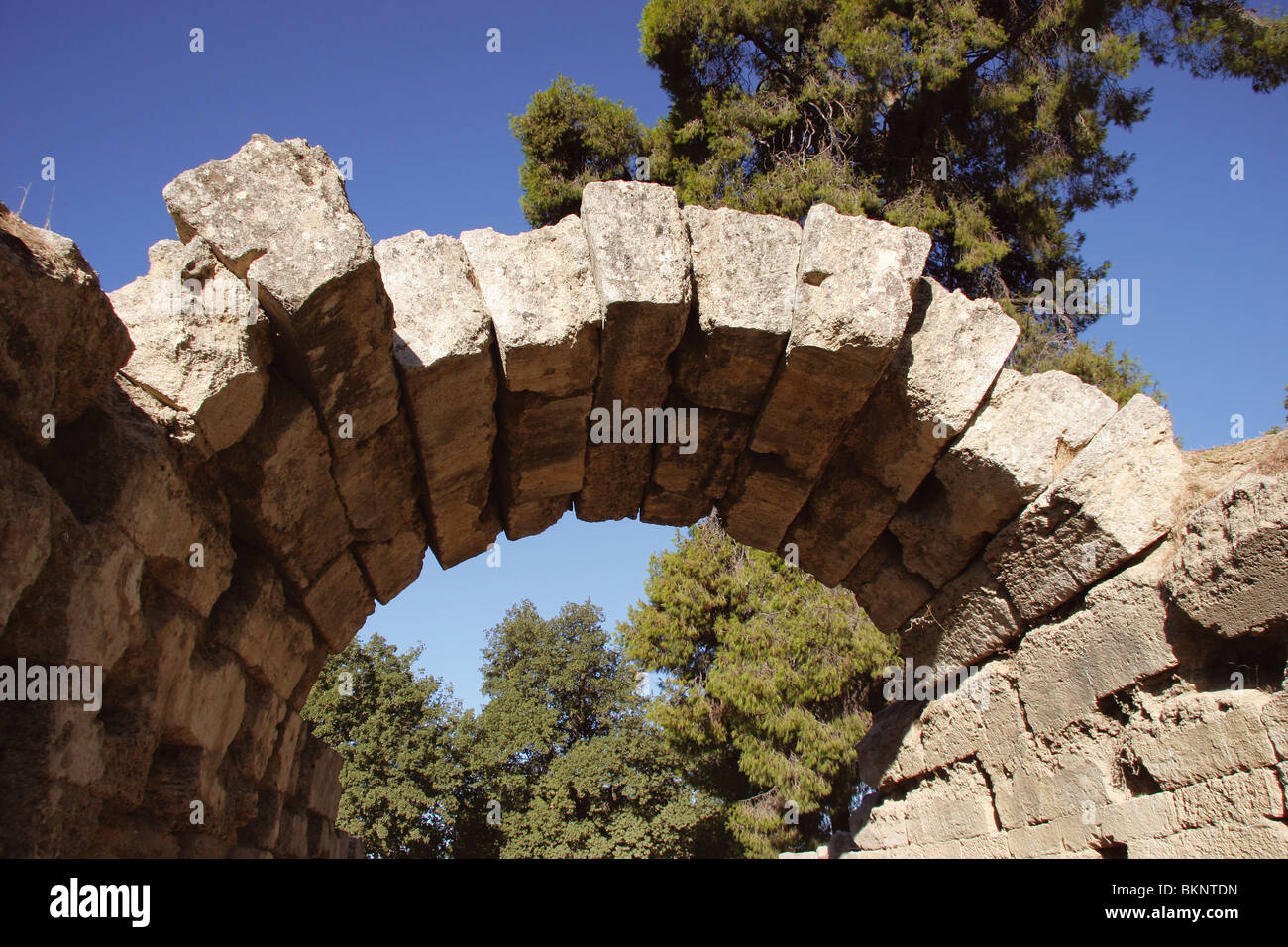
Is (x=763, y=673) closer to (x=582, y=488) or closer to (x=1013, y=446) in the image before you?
(x=582, y=488)

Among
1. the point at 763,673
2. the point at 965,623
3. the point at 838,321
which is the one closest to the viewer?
the point at 838,321

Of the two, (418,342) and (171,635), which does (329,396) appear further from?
(171,635)

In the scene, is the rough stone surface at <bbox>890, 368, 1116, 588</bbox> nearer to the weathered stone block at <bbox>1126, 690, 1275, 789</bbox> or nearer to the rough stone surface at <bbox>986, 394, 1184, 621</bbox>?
the rough stone surface at <bbox>986, 394, 1184, 621</bbox>

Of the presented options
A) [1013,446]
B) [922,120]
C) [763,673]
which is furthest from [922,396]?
[763,673]

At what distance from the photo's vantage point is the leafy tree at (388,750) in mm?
21016

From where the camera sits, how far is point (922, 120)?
12.1 metres

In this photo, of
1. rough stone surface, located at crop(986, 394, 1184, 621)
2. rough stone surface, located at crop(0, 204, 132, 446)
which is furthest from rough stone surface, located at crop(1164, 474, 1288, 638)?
rough stone surface, located at crop(0, 204, 132, 446)

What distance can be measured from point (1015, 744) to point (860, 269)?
8.10 ft

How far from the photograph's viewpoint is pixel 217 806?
12.5 ft

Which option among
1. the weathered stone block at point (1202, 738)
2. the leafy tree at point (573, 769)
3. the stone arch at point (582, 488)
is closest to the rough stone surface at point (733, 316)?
the stone arch at point (582, 488)

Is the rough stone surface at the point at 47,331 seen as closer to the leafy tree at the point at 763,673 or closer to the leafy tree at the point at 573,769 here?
the leafy tree at the point at 763,673

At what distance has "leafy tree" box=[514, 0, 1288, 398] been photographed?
36.1ft

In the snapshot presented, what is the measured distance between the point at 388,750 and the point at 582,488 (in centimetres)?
1845

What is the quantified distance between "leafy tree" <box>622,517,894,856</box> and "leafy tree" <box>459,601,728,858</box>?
147 inches
